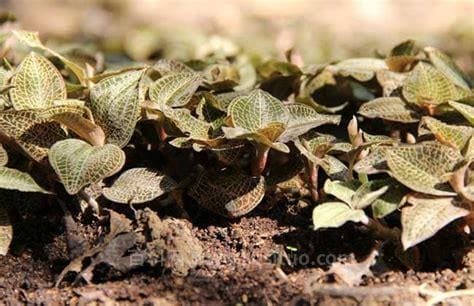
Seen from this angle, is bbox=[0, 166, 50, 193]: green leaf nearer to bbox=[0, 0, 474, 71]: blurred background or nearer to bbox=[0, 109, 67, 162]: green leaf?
bbox=[0, 109, 67, 162]: green leaf

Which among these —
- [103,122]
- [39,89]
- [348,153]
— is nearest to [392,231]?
[348,153]

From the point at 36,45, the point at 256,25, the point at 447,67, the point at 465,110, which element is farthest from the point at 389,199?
the point at 256,25

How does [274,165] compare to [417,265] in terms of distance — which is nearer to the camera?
[417,265]

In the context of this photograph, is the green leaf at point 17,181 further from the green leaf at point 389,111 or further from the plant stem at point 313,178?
the green leaf at point 389,111

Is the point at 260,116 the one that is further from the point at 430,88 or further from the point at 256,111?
the point at 430,88

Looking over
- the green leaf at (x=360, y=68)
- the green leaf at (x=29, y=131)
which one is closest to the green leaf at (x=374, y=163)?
the green leaf at (x=360, y=68)

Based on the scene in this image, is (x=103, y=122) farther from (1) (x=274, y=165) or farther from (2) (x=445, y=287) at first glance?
(2) (x=445, y=287)
